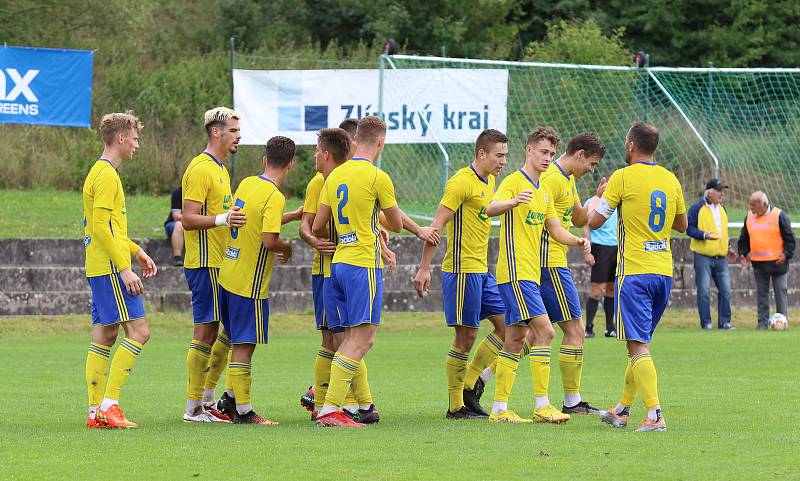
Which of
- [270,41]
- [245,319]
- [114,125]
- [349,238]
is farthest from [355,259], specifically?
[270,41]

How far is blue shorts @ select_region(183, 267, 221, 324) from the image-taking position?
10867 millimetres

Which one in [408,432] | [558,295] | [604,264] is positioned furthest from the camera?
[604,264]

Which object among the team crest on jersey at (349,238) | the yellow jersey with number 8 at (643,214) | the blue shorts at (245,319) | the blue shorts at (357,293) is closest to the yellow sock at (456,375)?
the blue shorts at (357,293)

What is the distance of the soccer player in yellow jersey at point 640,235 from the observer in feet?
32.4

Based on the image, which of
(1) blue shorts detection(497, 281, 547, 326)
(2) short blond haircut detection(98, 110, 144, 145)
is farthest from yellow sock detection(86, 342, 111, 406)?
(1) blue shorts detection(497, 281, 547, 326)

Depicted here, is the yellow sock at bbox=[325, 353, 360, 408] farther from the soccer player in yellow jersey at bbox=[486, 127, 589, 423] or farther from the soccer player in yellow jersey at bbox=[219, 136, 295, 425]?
the soccer player in yellow jersey at bbox=[486, 127, 589, 423]

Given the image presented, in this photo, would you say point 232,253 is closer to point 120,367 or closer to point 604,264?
point 120,367

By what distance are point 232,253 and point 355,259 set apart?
112 cm

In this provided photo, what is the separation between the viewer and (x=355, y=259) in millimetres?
10305

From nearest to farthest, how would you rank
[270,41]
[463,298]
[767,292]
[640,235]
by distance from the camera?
1. [640,235]
2. [463,298]
3. [767,292]
4. [270,41]

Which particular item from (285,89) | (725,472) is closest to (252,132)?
(285,89)

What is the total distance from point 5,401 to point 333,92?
13452 millimetres

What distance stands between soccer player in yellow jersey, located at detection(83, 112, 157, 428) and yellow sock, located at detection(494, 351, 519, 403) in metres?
2.76

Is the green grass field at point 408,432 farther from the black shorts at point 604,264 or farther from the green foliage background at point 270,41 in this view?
the green foliage background at point 270,41
